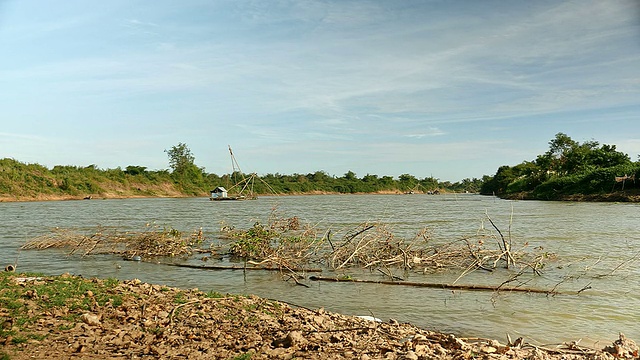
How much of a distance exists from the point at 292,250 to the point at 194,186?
71445 mm

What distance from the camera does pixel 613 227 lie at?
2047cm

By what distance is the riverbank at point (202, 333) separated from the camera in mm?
4711

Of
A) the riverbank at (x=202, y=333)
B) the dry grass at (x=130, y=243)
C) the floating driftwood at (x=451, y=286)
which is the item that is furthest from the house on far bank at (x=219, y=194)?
the riverbank at (x=202, y=333)

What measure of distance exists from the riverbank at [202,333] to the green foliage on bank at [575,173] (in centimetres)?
4408

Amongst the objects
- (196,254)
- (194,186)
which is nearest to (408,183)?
(194,186)

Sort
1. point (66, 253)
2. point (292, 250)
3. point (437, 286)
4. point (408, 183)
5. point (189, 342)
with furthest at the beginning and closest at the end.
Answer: point (408, 183) < point (66, 253) < point (292, 250) < point (437, 286) < point (189, 342)

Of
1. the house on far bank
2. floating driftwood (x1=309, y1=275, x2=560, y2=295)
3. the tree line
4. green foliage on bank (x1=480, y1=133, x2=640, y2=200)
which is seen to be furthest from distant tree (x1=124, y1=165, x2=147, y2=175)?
floating driftwood (x1=309, y1=275, x2=560, y2=295)

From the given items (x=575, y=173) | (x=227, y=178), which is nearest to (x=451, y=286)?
(x=575, y=173)

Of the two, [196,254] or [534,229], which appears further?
[534,229]

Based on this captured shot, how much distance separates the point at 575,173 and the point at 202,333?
57527mm

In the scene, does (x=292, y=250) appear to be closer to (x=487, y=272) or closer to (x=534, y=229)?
(x=487, y=272)

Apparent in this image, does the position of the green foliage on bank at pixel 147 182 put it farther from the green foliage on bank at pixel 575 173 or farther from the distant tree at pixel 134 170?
the green foliage on bank at pixel 575 173

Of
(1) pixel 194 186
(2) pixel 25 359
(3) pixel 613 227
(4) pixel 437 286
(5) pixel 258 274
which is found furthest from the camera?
(1) pixel 194 186

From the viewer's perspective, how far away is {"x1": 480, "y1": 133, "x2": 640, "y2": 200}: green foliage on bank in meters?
43.2
